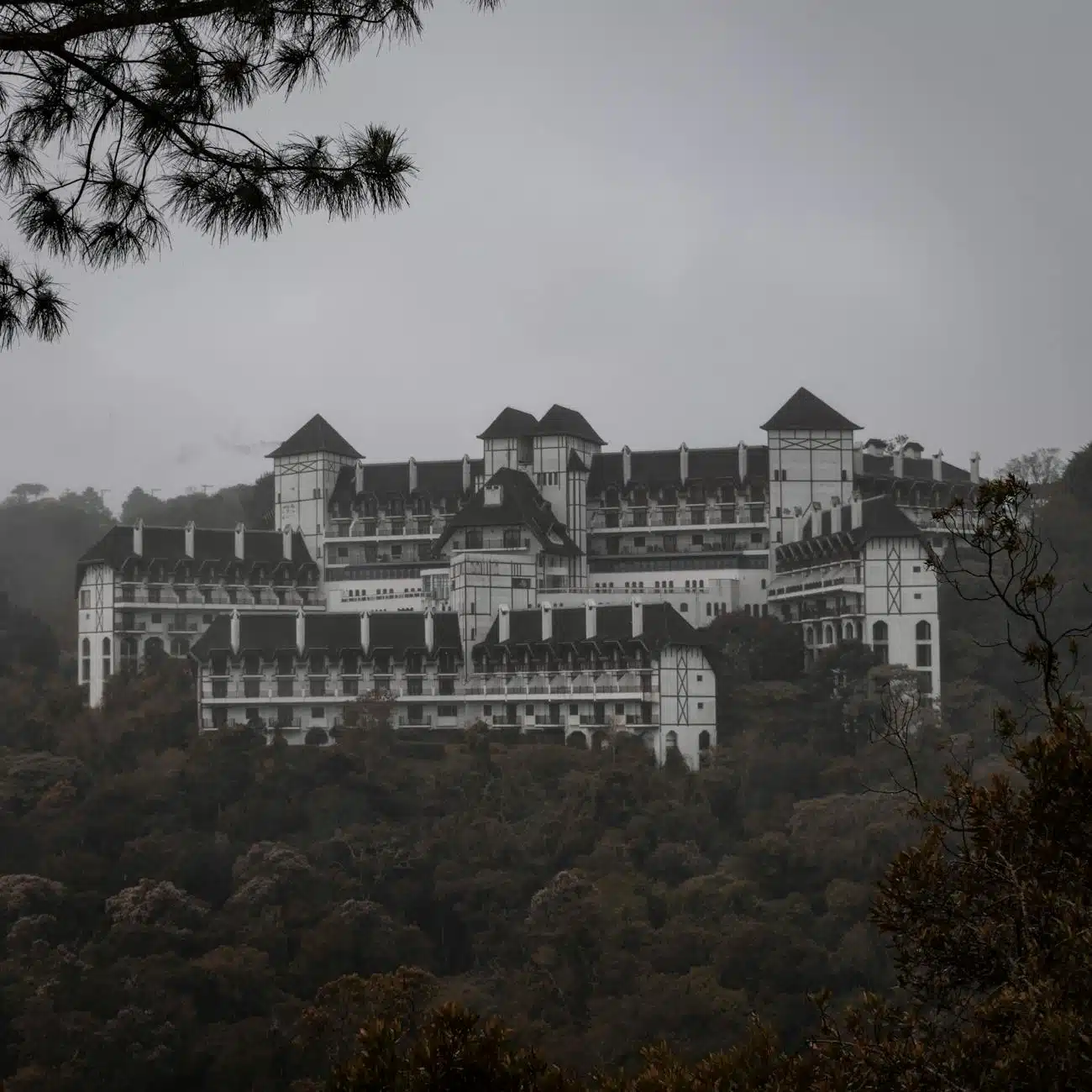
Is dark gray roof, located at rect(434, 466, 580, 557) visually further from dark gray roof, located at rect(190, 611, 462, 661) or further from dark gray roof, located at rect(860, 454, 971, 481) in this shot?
dark gray roof, located at rect(860, 454, 971, 481)

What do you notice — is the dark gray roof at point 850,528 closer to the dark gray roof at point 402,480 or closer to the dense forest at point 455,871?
the dense forest at point 455,871

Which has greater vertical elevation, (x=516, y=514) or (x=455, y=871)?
(x=516, y=514)

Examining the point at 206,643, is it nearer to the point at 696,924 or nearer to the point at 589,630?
the point at 589,630

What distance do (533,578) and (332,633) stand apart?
297 inches

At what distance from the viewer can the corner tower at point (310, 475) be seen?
71500mm

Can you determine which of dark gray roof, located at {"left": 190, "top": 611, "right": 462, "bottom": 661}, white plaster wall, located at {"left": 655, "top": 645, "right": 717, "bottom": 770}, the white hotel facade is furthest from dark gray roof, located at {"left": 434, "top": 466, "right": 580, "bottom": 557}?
white plaster wall, located at {"left": 655, "top": 645, "right": 717, "bottom": 770}

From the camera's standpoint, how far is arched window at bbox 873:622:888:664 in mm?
59094

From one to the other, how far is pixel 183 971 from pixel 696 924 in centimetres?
1385

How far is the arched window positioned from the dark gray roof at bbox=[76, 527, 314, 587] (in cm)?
2321

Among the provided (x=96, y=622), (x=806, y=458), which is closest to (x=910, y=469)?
(x=806, y=458)

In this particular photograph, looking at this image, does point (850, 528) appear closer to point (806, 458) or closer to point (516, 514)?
point (806, 458)

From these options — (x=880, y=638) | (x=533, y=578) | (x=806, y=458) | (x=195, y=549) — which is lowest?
(x=880, y=638)

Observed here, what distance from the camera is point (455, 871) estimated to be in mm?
53688

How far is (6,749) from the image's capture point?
60.7 m
